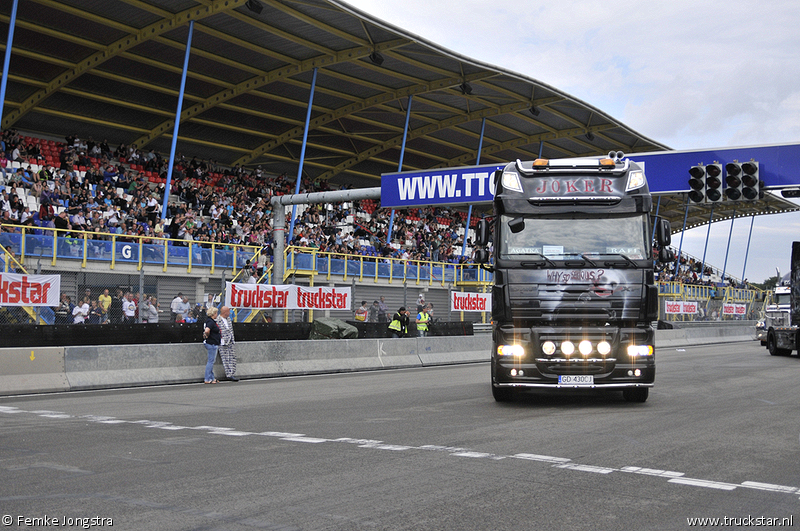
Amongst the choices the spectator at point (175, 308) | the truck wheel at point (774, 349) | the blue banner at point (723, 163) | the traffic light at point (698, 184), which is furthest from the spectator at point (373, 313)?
the truck wheel at point (774, 349)

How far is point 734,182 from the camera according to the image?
64.3 feet

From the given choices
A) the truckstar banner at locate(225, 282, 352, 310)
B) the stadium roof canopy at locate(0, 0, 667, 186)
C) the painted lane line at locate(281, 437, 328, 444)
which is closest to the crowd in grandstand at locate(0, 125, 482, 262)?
the stadium roof canopy at locate(0, 0, 667, 186)

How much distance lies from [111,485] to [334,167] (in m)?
43.5

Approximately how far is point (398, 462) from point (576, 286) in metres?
5.24

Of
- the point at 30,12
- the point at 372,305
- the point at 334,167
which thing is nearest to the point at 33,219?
the point at 30,12

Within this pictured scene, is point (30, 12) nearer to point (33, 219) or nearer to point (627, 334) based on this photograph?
point (33, 219)

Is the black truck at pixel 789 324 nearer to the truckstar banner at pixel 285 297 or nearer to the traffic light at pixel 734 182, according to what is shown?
the traffic light at pixel 734 182

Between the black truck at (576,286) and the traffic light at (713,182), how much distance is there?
365 inches

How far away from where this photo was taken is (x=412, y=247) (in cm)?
4559

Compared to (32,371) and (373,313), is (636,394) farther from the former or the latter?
(373,313)

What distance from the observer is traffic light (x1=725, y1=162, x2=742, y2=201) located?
19547 millimetres

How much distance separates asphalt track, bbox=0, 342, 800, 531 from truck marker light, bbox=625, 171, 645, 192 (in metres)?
3.43

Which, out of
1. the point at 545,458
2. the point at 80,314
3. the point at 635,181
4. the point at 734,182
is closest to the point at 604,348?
the point at 635,181

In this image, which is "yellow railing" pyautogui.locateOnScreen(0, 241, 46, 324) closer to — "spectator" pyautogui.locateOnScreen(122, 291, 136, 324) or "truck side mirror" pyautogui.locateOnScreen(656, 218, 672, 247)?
"spectator" pyautogui.locateOnScreen(122, 291, 136, 324)
